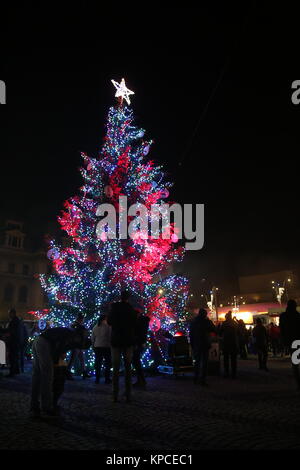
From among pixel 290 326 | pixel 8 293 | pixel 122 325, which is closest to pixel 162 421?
pixel 122 325

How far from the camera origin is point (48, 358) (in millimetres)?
5895

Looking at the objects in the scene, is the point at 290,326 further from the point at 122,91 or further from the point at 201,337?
the point at 122,91

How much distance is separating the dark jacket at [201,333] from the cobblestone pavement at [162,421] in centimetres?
146

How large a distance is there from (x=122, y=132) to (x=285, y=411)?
13.1 metres

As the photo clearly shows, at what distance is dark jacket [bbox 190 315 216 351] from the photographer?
9.90 meters

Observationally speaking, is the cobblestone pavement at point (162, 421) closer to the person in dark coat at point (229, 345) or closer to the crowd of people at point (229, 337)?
the crowd of people at point (229, 337)

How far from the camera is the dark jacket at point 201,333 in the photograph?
9898mm

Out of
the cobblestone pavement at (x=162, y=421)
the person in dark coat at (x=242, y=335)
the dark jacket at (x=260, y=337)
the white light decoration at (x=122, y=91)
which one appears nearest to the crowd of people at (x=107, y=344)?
the cobblestone pavement at (x=162, y=421)

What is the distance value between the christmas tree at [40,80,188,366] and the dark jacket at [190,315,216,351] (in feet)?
9.47

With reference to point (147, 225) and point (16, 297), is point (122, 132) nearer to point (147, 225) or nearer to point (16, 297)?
point (147, 225)

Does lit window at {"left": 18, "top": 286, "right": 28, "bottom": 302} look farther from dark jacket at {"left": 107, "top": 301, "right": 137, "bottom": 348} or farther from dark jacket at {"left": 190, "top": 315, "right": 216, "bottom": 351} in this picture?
dark jacket at {"left": 107, "top": 301, "right": 137, "bottom": 348}

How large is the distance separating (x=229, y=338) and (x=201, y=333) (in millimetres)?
1735

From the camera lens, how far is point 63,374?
6.19m
